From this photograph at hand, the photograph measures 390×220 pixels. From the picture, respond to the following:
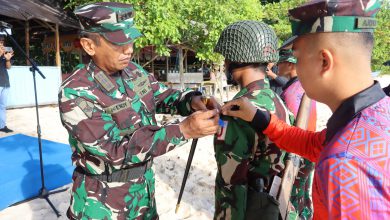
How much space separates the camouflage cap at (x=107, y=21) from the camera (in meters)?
1.75

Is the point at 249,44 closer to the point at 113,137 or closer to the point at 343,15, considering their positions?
the point at 343,15

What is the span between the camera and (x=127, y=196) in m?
1.90

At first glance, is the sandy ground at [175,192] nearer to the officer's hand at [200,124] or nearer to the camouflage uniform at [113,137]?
the camouflage uniform at [113,137]

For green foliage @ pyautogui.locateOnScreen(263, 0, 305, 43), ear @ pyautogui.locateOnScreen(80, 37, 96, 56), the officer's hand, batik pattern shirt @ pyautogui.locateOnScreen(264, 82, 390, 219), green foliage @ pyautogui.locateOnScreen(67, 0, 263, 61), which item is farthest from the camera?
green foliage @ pyautogui.locateOnScreen(263, 0, 305, 43)

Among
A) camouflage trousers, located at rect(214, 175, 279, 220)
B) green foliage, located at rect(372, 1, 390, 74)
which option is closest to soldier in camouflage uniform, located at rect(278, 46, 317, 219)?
camouflage trousers, located at rect(214, 175, 279, 220)

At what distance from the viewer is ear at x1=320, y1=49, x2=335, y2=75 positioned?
0.99 metres

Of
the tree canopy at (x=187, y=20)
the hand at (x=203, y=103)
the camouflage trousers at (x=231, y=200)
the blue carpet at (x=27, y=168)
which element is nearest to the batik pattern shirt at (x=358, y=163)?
the camouflage trousers at (x=231, y=200)

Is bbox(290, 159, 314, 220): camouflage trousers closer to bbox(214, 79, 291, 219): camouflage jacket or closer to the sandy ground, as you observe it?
the sandy ground

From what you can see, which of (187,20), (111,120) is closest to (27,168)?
(111,120)

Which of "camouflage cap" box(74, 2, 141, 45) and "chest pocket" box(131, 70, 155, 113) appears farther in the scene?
"chest pocket" box(131, 70, 155, 113)

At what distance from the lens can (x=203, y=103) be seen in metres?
2.10

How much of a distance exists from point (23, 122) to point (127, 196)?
725cm

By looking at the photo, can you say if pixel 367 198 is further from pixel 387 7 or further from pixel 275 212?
pixel 387 7

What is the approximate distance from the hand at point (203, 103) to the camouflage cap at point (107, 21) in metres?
0.61
